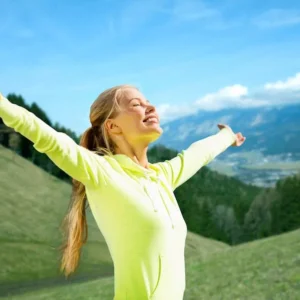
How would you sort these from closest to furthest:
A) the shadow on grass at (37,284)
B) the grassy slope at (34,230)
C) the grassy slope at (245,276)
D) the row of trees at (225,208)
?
the grassy slope at (245,276), the shadow on grass at (37,284), the grassy slope at (34,230), the row of trees at (225,208)

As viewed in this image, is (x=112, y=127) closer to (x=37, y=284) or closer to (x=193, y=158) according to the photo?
(x=193, y=158)

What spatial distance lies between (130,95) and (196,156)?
0.66m

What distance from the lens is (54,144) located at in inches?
100.0

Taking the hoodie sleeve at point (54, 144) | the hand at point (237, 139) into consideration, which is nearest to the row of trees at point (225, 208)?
the hand at point (237, 139)

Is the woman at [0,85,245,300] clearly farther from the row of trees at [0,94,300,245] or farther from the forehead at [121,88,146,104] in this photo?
the row of trees at [0,94,300,245]

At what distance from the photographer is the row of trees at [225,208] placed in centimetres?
5600

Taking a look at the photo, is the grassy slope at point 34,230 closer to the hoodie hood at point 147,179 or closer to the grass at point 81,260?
the grass at point 81,260

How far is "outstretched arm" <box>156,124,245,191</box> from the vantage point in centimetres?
324

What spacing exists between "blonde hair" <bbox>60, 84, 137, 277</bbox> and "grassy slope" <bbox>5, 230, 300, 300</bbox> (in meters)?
11.6

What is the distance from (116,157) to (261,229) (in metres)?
59.6

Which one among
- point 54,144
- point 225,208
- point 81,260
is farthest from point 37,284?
point 225,208

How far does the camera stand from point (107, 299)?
20.1 m

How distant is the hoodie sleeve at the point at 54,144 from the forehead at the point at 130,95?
341 millimetres

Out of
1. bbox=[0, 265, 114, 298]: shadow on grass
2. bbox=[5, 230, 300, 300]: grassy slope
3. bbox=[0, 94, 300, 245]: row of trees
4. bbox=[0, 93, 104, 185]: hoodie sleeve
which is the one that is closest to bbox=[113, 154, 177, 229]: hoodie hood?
bbox=[0, 93, 104, 185]: hoodie sleeve
